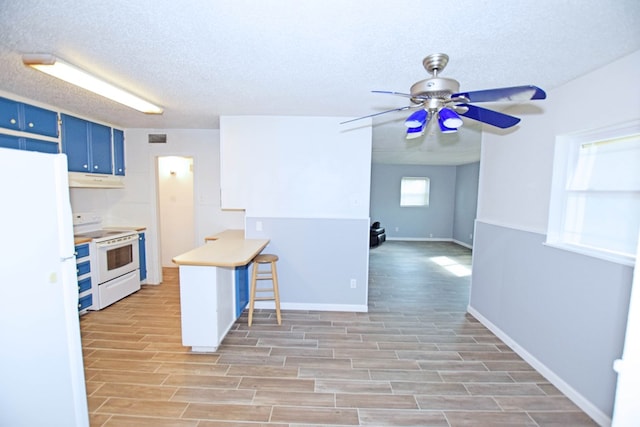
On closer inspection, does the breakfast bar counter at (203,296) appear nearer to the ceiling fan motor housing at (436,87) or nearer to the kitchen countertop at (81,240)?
the kitchen countertop at (81,240)

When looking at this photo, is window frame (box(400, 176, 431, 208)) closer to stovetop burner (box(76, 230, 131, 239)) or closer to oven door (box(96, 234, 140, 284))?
oven door (box(96, 234, 140, 284))

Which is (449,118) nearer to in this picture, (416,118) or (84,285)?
(416,118)

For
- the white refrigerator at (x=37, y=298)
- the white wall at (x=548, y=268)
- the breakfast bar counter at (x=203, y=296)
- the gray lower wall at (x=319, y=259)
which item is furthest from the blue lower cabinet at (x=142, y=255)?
the white wall at (x=548, y=268)

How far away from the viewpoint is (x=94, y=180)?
149 inches

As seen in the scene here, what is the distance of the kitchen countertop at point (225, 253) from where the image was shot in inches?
96.8

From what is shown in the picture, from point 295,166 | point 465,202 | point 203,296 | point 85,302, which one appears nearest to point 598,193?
point 295,166

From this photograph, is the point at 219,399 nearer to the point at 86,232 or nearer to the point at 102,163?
the point at 86,232

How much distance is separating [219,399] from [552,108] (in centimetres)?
361

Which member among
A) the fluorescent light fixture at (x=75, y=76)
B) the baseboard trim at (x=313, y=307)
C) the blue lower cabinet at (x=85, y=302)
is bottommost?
the baseboard trim at (x=313, y=307)

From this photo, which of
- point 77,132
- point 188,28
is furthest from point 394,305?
point 77,132

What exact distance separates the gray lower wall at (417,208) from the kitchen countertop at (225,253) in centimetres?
602

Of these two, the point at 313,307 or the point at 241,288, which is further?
the point at 313,307

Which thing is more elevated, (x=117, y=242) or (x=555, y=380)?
(x=117, y=242)

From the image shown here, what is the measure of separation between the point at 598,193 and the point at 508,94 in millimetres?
1374
